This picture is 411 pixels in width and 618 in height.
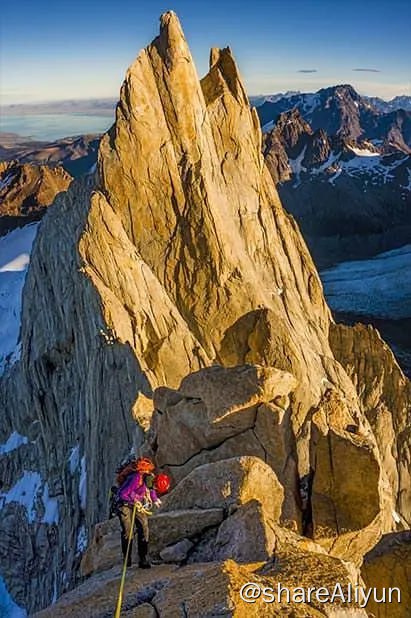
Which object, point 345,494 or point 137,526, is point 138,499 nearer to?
point 137,526

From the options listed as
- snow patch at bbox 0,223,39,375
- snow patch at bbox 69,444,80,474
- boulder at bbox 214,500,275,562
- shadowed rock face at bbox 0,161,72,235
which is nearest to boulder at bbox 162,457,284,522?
boulder at bbox 214,500,275,562

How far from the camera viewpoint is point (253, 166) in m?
36.8

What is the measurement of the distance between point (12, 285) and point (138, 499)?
183 feet

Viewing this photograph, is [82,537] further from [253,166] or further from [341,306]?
[341,306]

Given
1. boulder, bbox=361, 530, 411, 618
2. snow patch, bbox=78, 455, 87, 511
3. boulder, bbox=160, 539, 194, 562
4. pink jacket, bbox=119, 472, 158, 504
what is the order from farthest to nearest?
1. snow patch, bbox=78, 455, 87, 511
2. boulder, bbox=361, 530, 411, 618
3. pink jacket, bbox=119, 472, 158, 504
4. boulder, bbox=160, 539, 194, 562

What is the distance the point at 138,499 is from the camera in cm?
1186

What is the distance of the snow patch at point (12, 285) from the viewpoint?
149 feet

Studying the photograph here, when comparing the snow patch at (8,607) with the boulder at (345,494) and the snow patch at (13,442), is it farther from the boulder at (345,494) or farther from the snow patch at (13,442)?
the boulder at (345,494)

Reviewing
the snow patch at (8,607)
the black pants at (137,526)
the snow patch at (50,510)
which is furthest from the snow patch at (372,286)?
the black pants at (137,526)

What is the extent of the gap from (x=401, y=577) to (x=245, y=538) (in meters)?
8.63

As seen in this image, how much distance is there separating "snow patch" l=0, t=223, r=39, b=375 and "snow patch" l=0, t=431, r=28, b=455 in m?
5.18

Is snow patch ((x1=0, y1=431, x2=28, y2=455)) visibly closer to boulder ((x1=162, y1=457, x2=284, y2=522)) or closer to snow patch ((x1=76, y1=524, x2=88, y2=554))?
snow patch ((x1=76, y1=524, x2=88, y2=554))

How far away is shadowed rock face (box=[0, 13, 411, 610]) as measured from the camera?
24.8 m

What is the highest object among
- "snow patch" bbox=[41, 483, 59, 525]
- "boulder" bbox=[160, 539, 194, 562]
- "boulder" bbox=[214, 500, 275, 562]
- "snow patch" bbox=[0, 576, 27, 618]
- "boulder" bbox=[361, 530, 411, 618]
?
"boulder" bbox=[214, 500, 275, 562]
